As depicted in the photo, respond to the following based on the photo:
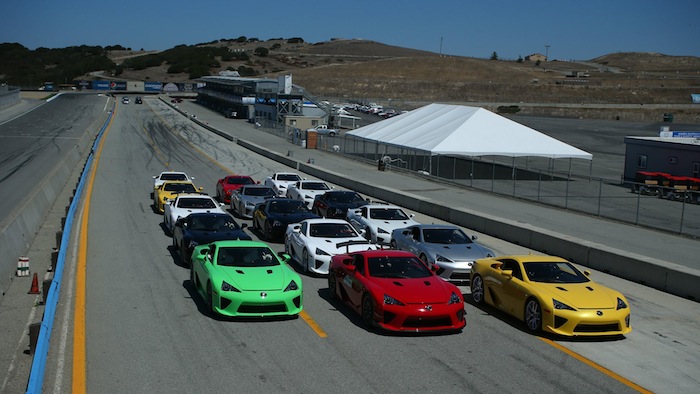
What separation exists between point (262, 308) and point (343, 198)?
12965 millimetres

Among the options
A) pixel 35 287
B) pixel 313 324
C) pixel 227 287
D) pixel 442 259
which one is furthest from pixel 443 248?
pixel 35 287

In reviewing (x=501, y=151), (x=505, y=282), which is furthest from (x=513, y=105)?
(x=505, y=282)

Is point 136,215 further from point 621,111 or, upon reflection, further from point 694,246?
point 621,111

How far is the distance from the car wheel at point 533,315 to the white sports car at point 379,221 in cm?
791

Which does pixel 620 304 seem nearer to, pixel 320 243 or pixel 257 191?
pixel 320 243

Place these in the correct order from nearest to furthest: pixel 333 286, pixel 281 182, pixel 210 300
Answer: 1. pixel 210 300
2. pixel 333 286
3. pixel 281 182

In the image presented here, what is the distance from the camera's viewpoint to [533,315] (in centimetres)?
1251

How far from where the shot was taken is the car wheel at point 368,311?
1238 centimetres

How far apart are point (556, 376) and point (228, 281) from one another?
5.73 m

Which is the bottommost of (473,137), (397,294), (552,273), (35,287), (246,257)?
(35,287)

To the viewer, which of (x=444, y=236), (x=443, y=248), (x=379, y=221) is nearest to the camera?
(x=443, y=248)

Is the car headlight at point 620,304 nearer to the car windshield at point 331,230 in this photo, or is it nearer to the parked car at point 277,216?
the car windshield at point 331,230

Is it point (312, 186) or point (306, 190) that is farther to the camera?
point (312, 186)

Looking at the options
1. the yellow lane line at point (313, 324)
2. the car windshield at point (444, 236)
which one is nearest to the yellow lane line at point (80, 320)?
the yellow lane line at point (313, 324)
